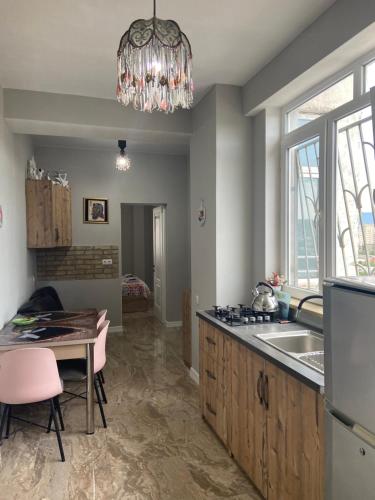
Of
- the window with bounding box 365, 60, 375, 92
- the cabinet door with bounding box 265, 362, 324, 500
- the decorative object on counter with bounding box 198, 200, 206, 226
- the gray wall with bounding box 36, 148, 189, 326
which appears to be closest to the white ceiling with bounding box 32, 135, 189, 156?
the gray wall with bounding box 36, 148, 189, 326

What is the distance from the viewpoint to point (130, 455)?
260 cm

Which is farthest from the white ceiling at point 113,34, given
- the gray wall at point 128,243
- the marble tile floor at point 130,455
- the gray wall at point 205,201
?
the gray wall at point 128,243

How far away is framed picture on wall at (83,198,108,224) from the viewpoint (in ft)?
19.1

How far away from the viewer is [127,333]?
599 centimetres

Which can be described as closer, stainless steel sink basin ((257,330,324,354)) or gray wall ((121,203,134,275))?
stainless steel sink basin ((257,330,324,354))

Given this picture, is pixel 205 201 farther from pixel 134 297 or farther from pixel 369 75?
pixel 134 297

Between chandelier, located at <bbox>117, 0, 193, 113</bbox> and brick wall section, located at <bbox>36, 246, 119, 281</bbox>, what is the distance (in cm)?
455

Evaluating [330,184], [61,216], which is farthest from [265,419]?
[61,216]

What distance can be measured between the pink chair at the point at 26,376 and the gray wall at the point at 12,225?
2.68 feet

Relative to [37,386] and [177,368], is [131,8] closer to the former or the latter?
[37,386]

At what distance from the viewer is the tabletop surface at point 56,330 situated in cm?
282

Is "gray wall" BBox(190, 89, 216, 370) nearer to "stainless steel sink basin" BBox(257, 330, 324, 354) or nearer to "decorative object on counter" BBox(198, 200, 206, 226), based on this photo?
"decorative object on counter" BBox(198, 200, 206, 226)

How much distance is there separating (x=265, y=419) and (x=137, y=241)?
7472 mm

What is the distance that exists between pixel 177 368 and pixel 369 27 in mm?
3677
